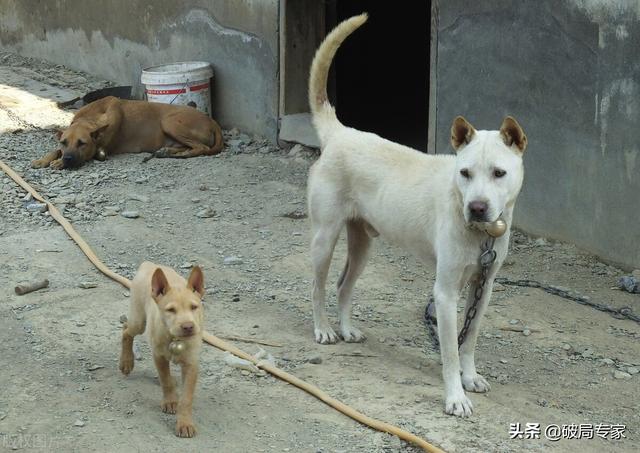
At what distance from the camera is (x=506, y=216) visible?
4680mm

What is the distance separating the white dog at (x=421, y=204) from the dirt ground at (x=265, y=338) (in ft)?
0.87

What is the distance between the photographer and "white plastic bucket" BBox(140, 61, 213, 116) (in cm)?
1015

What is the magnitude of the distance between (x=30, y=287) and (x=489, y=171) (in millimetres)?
3228

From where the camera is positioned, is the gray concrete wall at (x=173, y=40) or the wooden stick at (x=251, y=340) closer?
the wooden stick at (x=251, y=340)

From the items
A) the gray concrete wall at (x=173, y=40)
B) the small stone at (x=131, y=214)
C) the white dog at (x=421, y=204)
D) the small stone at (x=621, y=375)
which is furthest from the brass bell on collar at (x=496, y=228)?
the gray concrete wall at (x=173, y=40)

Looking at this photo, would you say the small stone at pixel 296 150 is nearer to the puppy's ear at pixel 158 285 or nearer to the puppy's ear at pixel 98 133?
the puppy's ear at pixel 98 133

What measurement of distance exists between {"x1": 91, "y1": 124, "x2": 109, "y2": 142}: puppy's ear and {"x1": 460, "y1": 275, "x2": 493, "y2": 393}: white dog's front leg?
5589mm

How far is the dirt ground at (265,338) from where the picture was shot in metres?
4.48

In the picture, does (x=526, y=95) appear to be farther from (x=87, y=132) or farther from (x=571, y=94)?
(x=87, y=132)

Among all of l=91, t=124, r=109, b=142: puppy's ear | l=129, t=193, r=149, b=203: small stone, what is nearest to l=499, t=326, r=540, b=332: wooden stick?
l=129, t=193, r=149, b=203: small stone

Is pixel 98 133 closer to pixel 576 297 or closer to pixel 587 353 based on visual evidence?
pixel 576 297

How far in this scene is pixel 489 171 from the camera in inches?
176

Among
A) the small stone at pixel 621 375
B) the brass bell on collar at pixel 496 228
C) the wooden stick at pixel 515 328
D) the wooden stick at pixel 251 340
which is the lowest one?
the wooden stick at pixel 515 328

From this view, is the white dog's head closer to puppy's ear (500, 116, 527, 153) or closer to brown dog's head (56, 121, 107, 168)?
puppy's ear (500, 116, 527, 153)
